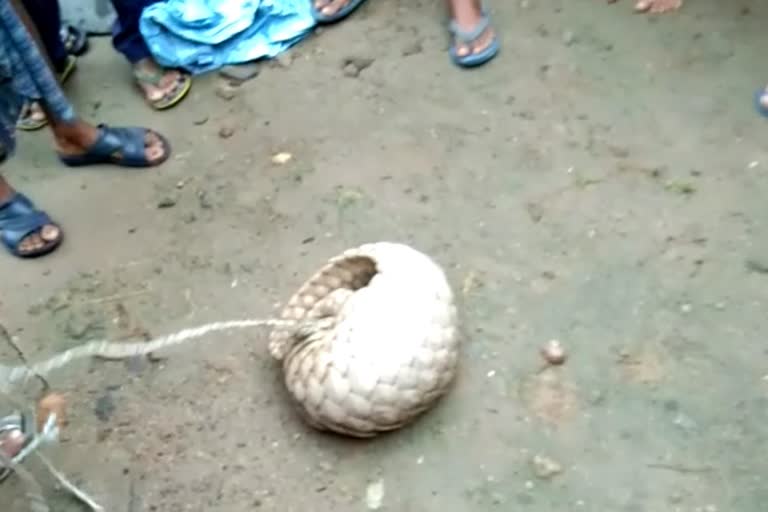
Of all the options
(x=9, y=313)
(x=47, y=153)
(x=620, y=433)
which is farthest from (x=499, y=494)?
(x=47, y=153)

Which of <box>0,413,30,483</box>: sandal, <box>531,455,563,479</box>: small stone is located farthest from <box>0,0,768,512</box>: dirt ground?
<box>0,413,30,483</box>: sandal

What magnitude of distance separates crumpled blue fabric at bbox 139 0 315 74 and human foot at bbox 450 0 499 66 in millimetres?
374

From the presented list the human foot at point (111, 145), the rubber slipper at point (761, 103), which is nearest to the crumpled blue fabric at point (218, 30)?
the human foot at point (111, 145)

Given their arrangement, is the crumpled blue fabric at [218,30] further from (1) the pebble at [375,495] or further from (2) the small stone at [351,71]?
(1) the pebble at [375,495]

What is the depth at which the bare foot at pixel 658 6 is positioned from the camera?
2350 mm

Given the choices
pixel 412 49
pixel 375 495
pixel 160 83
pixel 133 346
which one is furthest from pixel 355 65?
pixel 375 495

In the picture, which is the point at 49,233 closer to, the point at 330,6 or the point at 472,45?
the point at 330,6

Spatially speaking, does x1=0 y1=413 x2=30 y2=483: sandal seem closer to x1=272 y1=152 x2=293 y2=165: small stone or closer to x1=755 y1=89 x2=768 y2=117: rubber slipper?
x1=272 y1=152 x2=293 y2=165: small stone

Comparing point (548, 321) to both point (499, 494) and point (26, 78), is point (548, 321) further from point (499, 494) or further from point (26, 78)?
point (26, 78)

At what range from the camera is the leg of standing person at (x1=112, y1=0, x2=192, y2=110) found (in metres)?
2.38

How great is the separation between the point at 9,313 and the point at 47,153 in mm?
498

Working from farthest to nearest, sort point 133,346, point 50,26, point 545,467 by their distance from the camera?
point 50,26 < point 133,346 < point 545,467

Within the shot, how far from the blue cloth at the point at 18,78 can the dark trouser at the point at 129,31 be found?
33 centimetres

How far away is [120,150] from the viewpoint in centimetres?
223
